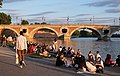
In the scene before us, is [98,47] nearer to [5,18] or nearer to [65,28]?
[65,28]

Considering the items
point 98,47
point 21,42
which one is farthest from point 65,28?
point 21,42

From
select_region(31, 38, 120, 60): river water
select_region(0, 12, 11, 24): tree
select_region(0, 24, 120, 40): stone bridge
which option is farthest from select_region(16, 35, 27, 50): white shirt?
select_region(0, 12, 11, 24): tree

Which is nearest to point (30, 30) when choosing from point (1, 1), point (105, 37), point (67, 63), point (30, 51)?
point (105, 37)

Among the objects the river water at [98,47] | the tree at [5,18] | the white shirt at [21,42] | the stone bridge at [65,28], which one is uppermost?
the tree at [5,18]

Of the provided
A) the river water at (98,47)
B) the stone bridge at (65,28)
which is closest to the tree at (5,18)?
the stone bridge at (65,28)

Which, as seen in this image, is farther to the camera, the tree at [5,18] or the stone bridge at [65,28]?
the tree at [5,18]

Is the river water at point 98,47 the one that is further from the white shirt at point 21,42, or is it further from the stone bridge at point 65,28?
the stone bridge at point 65,28

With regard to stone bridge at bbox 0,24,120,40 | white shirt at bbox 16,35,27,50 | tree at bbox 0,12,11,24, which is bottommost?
white shirt at bbox 16,35,27,50

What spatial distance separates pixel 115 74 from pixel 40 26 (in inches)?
3876

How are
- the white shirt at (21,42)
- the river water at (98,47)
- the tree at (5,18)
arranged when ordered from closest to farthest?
the white shirt at (21,42) → the river water at (98,47) → the tree at (5,18)

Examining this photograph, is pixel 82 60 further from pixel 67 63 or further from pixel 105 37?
pixel 105 37

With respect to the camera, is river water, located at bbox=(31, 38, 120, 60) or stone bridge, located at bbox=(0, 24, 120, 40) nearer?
river water, located at bbox=(31, 38, 120, 60)

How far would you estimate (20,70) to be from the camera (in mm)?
15797

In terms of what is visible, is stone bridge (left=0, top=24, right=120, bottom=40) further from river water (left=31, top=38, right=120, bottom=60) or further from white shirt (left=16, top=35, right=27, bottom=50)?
white shirt (left=16, top=35, right=27, bottom=50)
